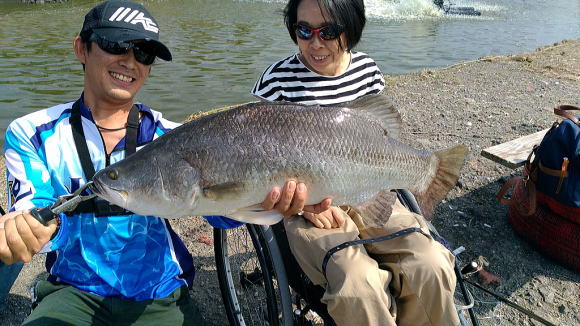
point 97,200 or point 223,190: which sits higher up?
point 223,190

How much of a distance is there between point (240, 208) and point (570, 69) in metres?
11.8

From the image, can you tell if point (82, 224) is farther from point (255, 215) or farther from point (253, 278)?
point (253, 278)

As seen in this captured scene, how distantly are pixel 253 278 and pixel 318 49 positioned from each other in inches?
69.1

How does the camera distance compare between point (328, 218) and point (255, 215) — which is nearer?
point (255, 215)

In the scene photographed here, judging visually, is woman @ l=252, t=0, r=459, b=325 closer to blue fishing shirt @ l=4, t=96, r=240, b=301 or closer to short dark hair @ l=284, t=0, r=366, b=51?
short dark hair @ l=284, t=0, r=366, b=51

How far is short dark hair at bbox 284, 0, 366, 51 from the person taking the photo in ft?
9.66

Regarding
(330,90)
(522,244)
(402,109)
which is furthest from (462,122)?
(330,90)

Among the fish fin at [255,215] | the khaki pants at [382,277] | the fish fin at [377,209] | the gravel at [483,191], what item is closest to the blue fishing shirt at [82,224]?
the fish fin at [255,215]

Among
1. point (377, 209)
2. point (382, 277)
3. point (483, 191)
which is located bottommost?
point (483, 191)

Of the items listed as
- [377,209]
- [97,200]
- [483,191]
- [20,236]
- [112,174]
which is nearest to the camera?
[20,236]

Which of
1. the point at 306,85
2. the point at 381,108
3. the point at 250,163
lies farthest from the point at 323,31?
the point at 250,163

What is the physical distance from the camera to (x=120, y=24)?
7.77 ft

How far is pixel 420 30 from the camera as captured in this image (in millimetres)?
20688

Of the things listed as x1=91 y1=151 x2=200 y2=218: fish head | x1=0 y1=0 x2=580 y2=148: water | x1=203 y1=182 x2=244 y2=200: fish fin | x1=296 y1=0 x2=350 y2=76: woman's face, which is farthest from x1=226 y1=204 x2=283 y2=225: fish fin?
x1=0 y1=0 x2=580 y2=148: water
